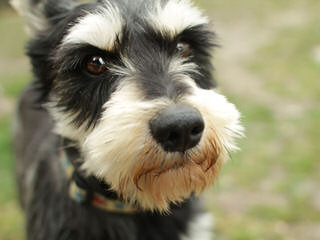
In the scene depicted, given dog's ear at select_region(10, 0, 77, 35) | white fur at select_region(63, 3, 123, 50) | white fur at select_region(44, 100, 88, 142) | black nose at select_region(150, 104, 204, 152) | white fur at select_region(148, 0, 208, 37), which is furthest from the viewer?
dog's ear at select_region(10, 0, 77, 35)

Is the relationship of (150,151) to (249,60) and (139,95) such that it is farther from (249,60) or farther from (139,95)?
(249,60)

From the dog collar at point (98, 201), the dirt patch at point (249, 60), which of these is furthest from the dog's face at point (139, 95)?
the dirt patch at point (249, 60)

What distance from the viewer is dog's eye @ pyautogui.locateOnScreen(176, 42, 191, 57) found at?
2.83m

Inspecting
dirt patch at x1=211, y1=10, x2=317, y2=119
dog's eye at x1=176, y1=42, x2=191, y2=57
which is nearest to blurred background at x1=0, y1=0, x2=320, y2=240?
dirt patch at x1=211, y1=10, x2=317, y2=119

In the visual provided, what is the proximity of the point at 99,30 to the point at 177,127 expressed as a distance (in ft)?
2.83

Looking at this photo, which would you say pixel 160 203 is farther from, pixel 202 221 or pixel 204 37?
pixel 204 37

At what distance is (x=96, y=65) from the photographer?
2.64 m

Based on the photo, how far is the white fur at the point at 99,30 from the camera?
2.49 metres

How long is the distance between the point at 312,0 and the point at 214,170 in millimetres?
12706

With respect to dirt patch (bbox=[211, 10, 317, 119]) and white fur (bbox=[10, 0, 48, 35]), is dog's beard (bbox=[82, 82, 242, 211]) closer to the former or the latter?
white fur (bbox=[10, 0, 48, 35])

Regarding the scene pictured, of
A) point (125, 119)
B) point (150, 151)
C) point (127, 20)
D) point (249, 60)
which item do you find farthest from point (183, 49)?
point (249, 60)

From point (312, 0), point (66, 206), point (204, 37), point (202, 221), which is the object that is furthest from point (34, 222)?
point (312, 0)

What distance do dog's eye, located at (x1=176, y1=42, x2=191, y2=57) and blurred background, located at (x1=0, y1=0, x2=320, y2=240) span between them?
451 mm

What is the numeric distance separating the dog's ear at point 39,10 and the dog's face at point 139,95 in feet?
0.17
